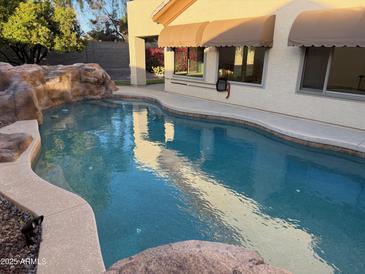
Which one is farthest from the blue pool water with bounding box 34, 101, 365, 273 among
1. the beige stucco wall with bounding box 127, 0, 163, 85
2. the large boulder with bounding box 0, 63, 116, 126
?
the beige stucco wall with bounding box 127, 0, 163, 85

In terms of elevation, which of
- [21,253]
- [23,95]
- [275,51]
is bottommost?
[21,253]

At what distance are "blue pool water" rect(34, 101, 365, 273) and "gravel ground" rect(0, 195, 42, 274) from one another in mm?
1311

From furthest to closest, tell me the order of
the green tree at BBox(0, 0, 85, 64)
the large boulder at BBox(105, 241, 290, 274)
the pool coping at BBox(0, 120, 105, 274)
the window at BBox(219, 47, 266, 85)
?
the green tree at BBox(0, 0, 85, 64) → the window at BBox(219, 47, 266, 85) → the pool coping at BBox(0, 120, 105, 274) → the large boulder at BBox(105, 241, 290, 274)

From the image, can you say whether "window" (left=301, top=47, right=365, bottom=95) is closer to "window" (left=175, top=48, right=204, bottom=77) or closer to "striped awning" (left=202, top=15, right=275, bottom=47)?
"striped awning" (left=202, top=15, right=275, bottom=47)

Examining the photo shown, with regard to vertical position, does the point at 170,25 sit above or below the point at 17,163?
above

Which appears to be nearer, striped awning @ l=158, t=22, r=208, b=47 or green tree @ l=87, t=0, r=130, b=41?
striped awning @ l=158, t=22, r=208, b=47

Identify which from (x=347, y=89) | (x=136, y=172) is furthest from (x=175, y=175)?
(x=347, y=89)

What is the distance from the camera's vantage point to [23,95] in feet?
37.7

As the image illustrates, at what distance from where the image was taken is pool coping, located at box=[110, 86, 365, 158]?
9.83 m

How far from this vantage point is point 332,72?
41.1ft

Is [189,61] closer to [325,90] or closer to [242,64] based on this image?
[242,64]

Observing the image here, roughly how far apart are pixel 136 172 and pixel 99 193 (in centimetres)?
154

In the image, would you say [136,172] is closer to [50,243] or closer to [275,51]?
[50,243]

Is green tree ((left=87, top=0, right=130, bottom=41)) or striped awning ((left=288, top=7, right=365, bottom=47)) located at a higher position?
green tree ((left=87, top=0, right=130, bottom=41))
